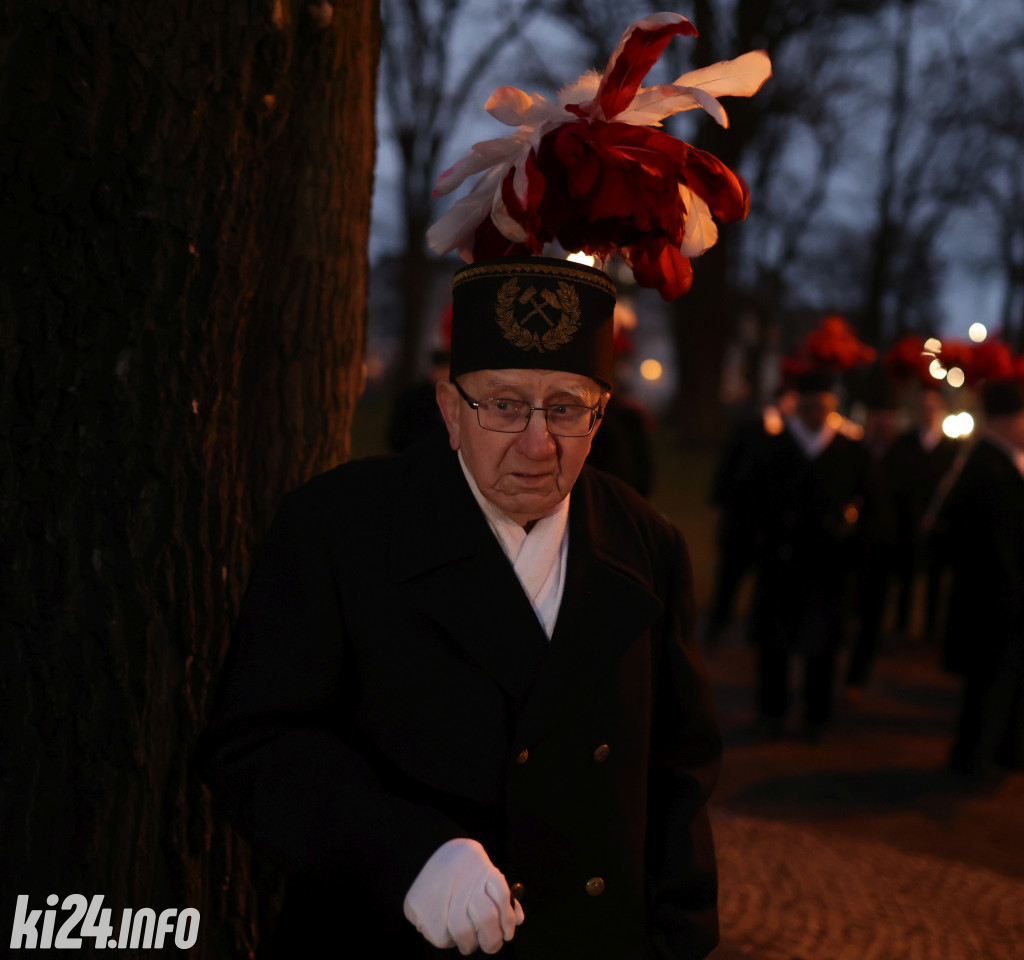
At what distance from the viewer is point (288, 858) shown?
6.03ft

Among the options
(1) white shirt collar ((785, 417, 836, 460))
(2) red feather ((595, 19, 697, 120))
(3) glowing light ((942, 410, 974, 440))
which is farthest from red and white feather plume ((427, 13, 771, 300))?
(3) glowing light ((942, 410, 974, 440))

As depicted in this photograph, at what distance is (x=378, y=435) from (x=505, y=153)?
23.3 m

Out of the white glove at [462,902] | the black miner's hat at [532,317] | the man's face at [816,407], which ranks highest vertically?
the black miner's hat at [532,317]

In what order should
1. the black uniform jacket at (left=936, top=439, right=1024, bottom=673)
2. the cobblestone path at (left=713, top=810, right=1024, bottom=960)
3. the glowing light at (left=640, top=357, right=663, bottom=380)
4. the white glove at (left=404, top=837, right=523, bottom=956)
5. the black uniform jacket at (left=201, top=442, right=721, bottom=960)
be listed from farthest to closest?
the glowing light at (left=640, top=357, right=663, bottom=380) < the black uniform jacket at (left=936, top=439, right=1024, bottom=673) < the cobblestone path at (left=713, top=810, right=1024, bottom=960) < the black uniform jacket at (left=201, top=442, right=721, bottom=960) < the white glove at (left=404, top=837, right=523, bottom=956)

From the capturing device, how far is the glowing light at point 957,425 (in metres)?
10.2

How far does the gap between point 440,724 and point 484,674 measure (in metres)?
0.13

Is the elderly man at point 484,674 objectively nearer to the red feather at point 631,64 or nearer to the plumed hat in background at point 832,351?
the red feather at point 631,64

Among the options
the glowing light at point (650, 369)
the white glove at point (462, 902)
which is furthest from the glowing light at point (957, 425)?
the glowing light at point (650, 369)

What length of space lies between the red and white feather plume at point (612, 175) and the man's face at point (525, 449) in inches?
11.4

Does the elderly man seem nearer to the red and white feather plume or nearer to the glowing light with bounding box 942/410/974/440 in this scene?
the red and white feather plume

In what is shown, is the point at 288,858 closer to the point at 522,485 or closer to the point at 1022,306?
the point at 522,485

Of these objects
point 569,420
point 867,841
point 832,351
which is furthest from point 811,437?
point 569,420

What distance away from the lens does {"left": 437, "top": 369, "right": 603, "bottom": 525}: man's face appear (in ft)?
6.60

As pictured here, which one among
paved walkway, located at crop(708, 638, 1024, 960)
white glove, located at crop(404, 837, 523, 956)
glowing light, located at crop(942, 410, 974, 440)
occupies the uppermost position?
glowing light, located at crop(942, 410, 974, 440)
